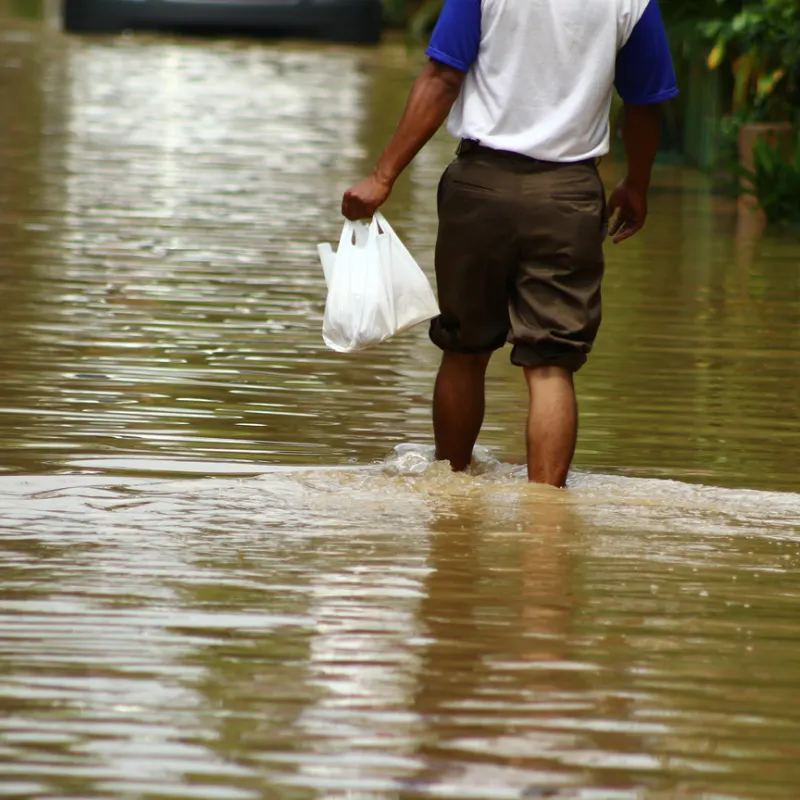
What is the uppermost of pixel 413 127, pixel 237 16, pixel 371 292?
pixel 413 127

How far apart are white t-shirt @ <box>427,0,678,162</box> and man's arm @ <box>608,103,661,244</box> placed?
6.1 inches

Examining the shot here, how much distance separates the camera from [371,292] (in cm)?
475

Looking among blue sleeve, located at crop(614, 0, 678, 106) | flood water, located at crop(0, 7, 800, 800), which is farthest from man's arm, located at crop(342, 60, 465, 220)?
flood water, located at crop(0, 7, 800, 800)

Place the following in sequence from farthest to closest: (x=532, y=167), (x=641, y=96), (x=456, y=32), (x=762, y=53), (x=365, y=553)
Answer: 1. (x=762, y=53)
2. (x=641, y=96)
3. (x=532, y=167)
4. (x=456, y=32)
5. (x=365, y=553)

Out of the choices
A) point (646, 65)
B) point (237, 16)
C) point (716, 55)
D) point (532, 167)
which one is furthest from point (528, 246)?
point (237, 16)

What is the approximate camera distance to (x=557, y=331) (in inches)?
182

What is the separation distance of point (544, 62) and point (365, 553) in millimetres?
1240

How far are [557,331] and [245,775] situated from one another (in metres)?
1.97

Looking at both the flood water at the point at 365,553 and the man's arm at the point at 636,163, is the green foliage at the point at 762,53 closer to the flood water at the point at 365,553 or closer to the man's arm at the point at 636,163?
the flood water at the point at 365,553

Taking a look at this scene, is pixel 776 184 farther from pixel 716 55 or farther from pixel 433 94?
pixel 433 94

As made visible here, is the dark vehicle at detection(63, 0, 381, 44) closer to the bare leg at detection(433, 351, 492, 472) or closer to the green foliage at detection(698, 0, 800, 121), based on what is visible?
the green foliage at detection(698, 0, 800, 121)

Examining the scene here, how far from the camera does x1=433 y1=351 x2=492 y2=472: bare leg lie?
4887 millimetres

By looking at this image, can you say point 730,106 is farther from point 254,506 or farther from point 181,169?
point 254,506

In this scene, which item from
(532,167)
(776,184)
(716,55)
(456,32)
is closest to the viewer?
(456,32)
